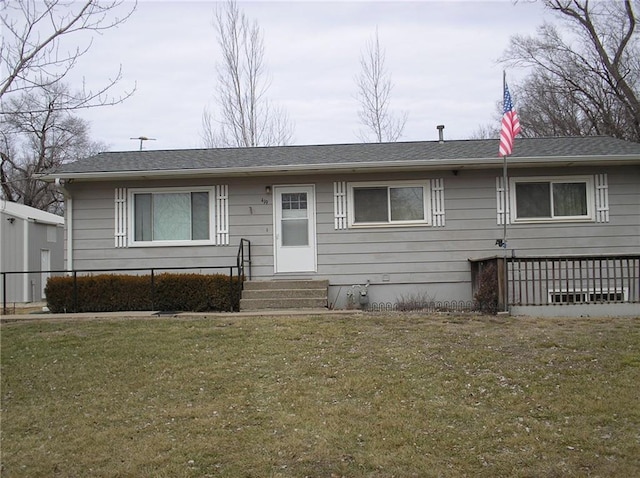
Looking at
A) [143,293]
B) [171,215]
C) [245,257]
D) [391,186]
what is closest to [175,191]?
[171,215]

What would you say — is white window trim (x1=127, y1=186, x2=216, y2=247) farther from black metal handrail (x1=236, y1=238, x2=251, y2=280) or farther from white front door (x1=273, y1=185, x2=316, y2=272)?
white front door (x1=273, y1=185, x2=316, y2=272)

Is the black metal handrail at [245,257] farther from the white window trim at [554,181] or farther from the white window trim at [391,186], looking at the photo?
the white window trim at [554,181]

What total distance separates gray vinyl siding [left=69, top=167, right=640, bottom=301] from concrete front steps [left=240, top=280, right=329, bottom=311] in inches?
22.8

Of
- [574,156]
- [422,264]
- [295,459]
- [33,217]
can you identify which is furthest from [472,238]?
[33,217]

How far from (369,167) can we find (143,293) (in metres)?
4.99

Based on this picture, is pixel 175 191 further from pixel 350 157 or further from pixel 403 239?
pixel 403 239

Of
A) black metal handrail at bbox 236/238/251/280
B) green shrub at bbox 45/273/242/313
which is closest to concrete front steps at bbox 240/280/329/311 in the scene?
green shrub at bbox 45/273/242/313

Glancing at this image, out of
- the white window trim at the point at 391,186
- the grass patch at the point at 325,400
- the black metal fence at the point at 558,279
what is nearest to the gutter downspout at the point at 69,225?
the grass patch at the point at 325,400

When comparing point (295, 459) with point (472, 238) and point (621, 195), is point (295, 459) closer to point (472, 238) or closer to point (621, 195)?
point (472, 238)

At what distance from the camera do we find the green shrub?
10.8 metres

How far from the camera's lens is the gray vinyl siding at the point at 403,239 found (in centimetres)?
1166

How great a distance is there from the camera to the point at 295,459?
177 inches

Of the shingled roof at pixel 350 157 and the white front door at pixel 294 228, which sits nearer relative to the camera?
the shingled roof at pixel 350 157

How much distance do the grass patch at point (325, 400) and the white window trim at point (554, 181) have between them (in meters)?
3.49
